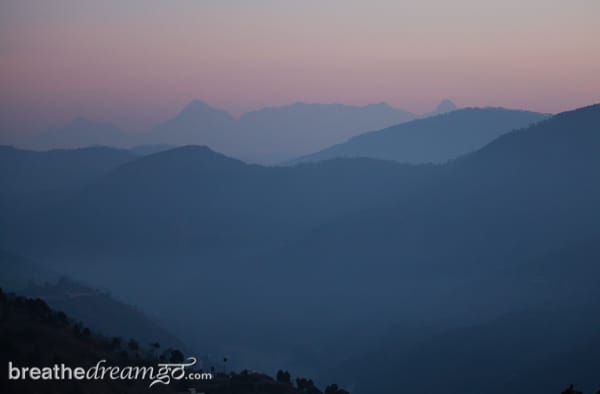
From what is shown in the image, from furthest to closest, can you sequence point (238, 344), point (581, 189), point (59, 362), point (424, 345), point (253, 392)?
point (581, 189) < point (238, 344) < point (424, 345) < point (253, 392) < point (59, 362)

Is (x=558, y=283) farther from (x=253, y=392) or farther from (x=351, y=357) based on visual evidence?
(x=253, y=392)

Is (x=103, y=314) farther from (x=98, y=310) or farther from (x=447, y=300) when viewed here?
(x=447, y=300)

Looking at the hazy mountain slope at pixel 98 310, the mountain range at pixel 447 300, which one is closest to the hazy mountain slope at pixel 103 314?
the hazy mountain slope at pixel 98 310

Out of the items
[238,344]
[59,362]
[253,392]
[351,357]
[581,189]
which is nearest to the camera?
[59,362]

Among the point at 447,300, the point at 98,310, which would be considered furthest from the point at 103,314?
the point at 447,300

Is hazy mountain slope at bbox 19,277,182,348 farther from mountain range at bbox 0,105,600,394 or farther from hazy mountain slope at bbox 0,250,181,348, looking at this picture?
mountain range at bbox 0,105,600,394

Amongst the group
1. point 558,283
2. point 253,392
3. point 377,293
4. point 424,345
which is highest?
point 377,293

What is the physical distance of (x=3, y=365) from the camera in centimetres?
5541

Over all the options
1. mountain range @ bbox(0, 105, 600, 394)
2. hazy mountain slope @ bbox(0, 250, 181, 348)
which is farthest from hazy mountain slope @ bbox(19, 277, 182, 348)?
A: mountain range @ bbox(0, 105, 600, 394)

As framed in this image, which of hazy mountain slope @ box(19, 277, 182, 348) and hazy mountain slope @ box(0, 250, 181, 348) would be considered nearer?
hazy mountain slope @ box(19, 277, 182, 348)

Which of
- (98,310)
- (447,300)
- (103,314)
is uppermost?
(447,300)

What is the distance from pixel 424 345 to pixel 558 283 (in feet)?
103

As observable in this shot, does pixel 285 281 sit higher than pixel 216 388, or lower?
higher

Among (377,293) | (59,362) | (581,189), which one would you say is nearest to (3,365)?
(59,362)
